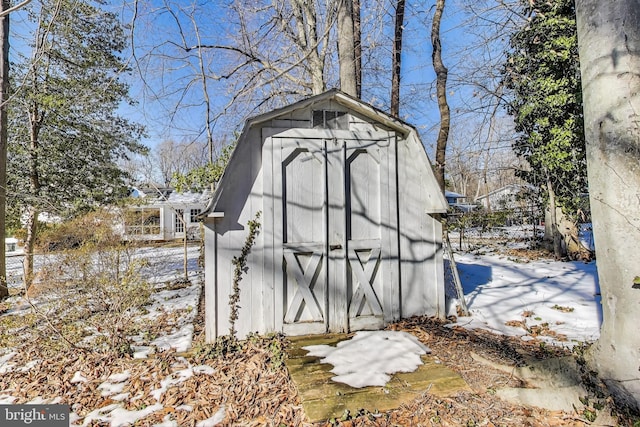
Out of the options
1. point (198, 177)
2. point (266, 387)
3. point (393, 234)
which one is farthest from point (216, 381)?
point (198, 177)

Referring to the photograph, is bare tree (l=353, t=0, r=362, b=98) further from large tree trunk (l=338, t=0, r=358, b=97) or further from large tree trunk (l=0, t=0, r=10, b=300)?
large tree trunk (l=0, t=0, r=10, b=300)

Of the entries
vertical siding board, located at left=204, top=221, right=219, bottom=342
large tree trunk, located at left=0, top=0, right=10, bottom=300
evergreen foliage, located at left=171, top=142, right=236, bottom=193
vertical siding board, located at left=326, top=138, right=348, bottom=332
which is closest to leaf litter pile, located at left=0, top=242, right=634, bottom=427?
vertical siding board, located at left=204, top=221, right=219, bottom=342

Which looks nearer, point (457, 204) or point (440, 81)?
point (440, 81)

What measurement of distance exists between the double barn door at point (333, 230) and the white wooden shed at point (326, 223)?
0.01 meters

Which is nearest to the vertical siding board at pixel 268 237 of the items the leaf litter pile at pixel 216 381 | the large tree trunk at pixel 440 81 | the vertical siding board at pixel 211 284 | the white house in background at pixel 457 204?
the leaf litter pile at pixel 216 381

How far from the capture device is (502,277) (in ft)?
21.9

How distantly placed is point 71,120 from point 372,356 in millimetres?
10598

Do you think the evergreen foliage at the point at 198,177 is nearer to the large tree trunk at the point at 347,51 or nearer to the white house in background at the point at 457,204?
the large tree trunk at the point at 347,51

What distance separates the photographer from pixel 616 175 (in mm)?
2107

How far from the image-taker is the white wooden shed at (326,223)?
3.94 m

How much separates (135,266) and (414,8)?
376 inches

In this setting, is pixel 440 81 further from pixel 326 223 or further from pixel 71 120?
pixel 71 120

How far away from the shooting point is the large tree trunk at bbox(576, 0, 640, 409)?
2049 millimetres

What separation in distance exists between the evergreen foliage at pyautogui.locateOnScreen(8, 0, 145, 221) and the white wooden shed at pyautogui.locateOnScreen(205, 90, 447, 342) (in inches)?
239
